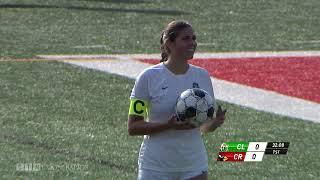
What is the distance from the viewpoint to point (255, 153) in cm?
1165

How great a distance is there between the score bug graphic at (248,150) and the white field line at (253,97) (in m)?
1.57

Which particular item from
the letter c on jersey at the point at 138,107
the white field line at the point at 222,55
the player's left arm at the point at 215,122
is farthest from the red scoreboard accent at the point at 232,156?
the white field line at the point at 222,55

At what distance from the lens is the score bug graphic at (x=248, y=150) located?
11227mm

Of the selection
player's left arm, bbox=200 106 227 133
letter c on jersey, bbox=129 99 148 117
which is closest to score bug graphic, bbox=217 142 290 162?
player's left arm, bbox=200 106 227 133

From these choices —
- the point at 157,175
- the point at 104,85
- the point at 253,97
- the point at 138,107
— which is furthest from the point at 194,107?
the point at 104,85

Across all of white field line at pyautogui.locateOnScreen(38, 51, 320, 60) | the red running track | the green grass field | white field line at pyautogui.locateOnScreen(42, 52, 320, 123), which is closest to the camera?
the green grass field

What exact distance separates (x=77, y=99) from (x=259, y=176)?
451 cm

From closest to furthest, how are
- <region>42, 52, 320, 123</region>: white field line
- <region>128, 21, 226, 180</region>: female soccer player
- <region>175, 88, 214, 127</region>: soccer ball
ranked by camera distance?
<region>175, 88, 214, 127</region>: soccer ball < <region>128, 21, 226, 180</region>: female soccer player < <region>42, 52, 320, 123</region>: white field line

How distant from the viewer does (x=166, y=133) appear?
6883 mm

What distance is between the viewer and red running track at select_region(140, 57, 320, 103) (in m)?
15.9

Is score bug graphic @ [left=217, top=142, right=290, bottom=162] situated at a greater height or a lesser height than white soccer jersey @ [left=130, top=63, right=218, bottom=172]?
lesser

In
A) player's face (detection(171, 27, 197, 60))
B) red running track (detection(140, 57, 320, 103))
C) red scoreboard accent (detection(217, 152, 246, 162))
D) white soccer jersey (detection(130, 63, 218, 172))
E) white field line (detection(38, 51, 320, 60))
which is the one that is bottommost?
white field line (detection(38, 51, 320, 60))

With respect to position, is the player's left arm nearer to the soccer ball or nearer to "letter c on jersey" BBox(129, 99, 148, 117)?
the soccer ball

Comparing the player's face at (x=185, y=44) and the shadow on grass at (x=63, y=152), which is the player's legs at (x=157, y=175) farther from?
the shadow on grass at (x=63, y=152)
